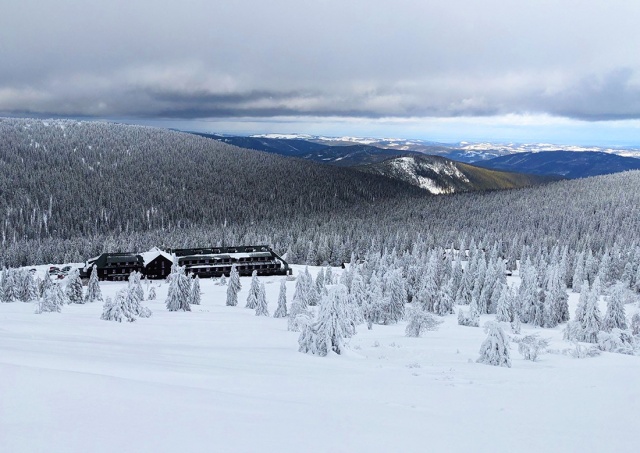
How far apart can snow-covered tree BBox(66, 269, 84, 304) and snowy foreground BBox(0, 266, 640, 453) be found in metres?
24.9

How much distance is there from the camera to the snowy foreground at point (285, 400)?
28.7ft

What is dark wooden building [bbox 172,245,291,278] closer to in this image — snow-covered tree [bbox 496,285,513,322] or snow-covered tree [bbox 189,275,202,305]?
snow-covered tree [bbox 189,275,202,305]

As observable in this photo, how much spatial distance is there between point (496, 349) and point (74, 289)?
4478cm

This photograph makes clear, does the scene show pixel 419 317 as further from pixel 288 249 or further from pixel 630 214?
pixel 630 214

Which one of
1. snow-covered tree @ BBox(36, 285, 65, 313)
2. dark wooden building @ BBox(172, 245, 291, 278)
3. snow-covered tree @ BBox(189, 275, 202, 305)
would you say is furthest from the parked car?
snow-covered tree @ BBox(36, 285, 65, 313)

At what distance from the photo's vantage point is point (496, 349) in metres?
25.3

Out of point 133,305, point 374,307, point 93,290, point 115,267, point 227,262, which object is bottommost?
point 227,262

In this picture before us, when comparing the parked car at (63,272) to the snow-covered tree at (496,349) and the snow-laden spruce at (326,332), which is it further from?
the snow-covered tree at (496,349)

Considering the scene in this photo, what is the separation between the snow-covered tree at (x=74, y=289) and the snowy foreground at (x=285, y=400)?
24.9m

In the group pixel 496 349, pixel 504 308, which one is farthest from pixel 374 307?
pixel 496 349

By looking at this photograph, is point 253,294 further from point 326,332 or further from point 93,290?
point 326,332

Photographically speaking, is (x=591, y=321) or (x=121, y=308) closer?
(x=121, y=308)

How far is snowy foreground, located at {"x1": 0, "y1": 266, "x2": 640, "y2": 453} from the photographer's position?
8.73 metres

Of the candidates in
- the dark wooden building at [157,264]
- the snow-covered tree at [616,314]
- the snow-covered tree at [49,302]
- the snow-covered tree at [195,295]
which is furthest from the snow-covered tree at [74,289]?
the snow-covered tree at [616,314]
